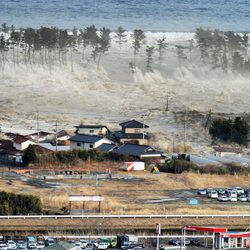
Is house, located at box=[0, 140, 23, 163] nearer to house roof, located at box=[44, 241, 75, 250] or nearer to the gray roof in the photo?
the gray roof

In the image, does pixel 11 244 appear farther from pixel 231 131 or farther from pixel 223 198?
pixel 231 131

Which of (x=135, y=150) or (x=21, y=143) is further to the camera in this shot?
(x=21, y=143)

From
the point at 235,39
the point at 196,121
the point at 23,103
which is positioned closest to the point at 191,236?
the point at 196,121

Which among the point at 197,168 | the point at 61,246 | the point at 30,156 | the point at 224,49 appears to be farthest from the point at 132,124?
the point at 224,49

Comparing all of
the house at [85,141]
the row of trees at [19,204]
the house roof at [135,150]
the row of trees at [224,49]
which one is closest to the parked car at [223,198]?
the row of trees at [19,204]

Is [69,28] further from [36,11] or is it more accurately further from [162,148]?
[162,148]

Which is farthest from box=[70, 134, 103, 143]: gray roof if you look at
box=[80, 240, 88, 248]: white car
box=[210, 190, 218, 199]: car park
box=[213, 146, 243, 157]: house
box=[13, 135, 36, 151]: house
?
box=[80, 240, 88, 248]: white car

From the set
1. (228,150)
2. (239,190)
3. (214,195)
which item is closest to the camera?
(214,195)
